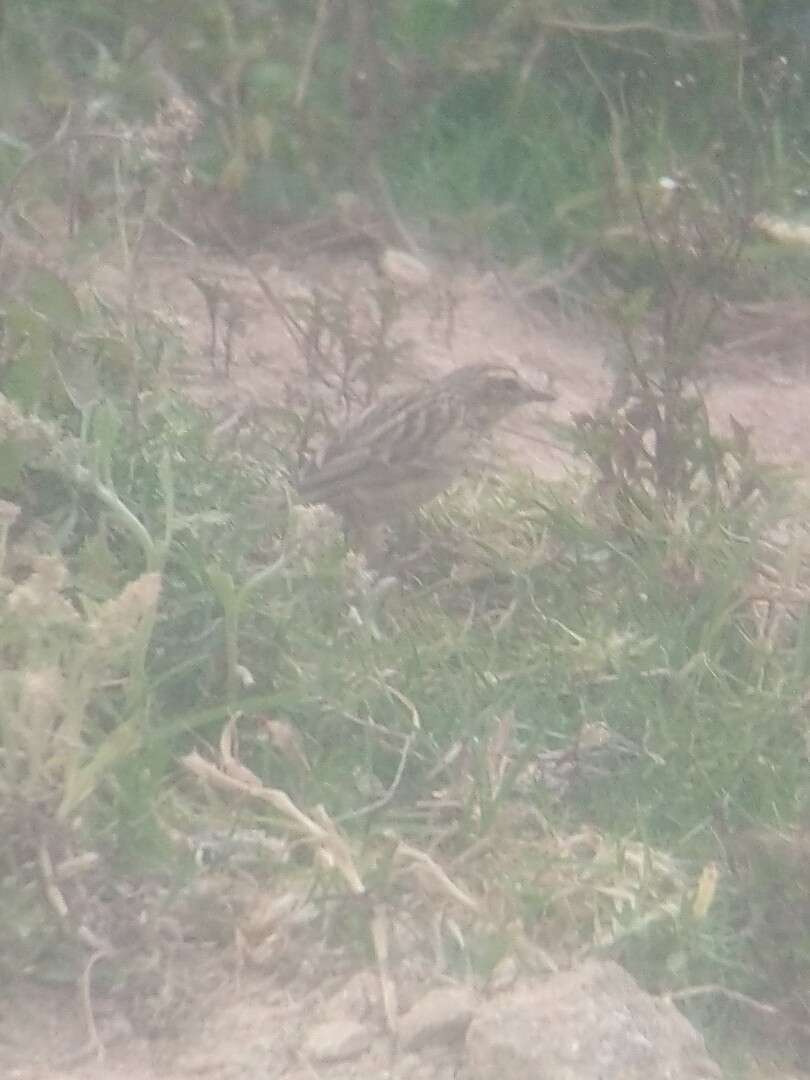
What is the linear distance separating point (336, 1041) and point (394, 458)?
187 centimetres

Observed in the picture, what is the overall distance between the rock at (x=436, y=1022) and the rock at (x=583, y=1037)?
0.06 metres

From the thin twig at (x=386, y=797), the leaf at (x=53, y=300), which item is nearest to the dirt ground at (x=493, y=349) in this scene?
the leaf at (x=53, y=300)

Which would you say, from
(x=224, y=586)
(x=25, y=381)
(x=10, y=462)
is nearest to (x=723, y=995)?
(x=224, y=586)

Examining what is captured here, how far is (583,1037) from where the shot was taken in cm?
256

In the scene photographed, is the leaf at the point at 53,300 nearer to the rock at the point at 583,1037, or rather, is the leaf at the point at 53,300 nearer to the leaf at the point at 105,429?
the leaf at the point at 105,429

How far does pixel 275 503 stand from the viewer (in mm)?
4020

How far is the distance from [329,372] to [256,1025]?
2633 mm

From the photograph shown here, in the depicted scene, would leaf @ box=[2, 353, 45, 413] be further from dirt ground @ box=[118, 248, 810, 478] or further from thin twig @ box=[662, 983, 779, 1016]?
thin twig @ box=[662, 983, 779, 1016]

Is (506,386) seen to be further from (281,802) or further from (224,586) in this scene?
(281,802)

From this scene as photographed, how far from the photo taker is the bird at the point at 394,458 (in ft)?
14.1

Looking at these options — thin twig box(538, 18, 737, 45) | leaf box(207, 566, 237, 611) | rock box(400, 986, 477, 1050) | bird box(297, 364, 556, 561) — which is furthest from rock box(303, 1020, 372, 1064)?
thin twig box(538, 18, 737, 45)

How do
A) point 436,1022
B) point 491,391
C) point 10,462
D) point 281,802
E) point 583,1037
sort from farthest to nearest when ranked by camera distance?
point 491,391 < point 10,462 < point 281,802 < point 436,1022 < point 583,1037

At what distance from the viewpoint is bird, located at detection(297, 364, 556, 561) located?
14.1 feet

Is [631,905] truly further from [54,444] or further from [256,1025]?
[54,444]
